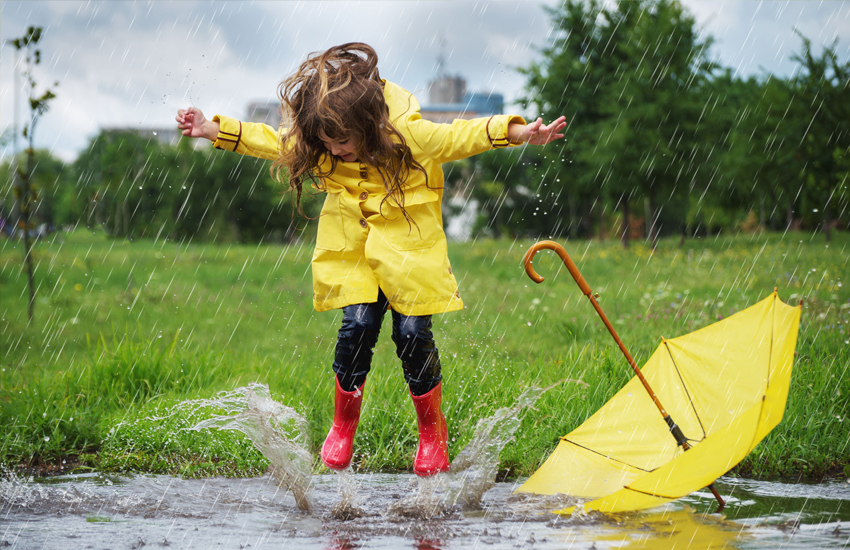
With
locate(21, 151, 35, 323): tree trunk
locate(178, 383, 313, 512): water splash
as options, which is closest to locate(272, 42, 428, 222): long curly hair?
locate(178, 383, 313, 512): water splash

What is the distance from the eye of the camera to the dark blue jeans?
3154 millimetres

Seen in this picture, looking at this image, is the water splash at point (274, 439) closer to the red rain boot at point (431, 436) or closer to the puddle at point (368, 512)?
the puddle at point (368, 512)

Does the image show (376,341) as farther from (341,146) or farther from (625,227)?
(625,227)

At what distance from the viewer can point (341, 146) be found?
308 centimetres

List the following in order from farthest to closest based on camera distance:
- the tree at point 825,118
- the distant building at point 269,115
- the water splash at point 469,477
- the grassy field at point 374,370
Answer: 1. the tree at point 825,118
2. the grassy field at point 374,370
3. the distant building at point 269,115
4. the water splash at point 469,477

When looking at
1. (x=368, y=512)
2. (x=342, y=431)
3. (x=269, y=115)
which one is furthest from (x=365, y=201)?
(x=269, y=115)

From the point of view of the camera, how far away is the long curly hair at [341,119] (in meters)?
2.99

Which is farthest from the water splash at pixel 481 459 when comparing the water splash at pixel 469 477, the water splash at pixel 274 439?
the water splash at pixel 274 439

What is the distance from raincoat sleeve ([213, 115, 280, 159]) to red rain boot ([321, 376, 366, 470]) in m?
1.16

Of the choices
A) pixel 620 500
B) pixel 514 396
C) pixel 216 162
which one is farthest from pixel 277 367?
pixel 216 162

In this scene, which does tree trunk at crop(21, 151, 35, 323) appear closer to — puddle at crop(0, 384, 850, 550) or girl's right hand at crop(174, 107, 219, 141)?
puddle at crop(0, 384, 850, 550)

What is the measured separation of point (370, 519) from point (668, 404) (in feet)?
5.20

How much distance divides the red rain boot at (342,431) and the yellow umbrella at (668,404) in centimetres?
86

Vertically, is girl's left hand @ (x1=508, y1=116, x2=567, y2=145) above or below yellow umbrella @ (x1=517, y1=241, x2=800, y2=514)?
above
